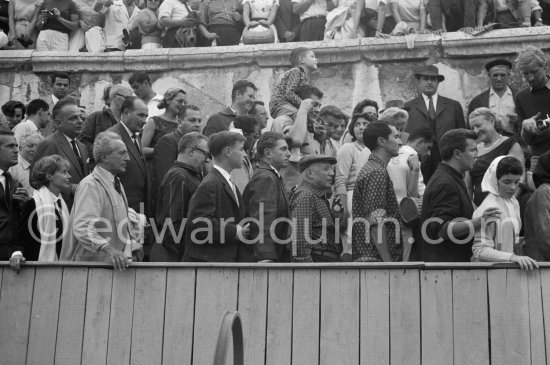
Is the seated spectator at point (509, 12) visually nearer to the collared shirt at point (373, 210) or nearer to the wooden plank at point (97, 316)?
the collared shirt at point (373, 210)

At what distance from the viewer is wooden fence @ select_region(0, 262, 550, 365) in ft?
23.3

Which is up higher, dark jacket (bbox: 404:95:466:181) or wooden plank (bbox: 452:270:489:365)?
dark jacket (bbox: 404:95:466:181)

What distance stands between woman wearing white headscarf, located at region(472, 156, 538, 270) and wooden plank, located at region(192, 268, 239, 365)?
5.47 ft

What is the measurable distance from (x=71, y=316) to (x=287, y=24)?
25.5 feet

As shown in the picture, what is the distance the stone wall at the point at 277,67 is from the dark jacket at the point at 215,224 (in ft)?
19.1

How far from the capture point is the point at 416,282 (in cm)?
724

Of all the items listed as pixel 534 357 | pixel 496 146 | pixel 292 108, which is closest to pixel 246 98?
pixel 292 108

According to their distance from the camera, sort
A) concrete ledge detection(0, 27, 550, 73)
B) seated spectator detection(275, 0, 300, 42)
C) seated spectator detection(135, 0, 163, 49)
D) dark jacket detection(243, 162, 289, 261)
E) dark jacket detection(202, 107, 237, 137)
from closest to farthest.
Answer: dark jacket detection(243, 162, 289, 261)
dark jacket detection(202, 107, 237, 137)
concrete ledge detection(0, 27, 550, 73)
seated spectator detection(275, 0, 300, 42)
seated spectator detection(135, 0, 163, 49)

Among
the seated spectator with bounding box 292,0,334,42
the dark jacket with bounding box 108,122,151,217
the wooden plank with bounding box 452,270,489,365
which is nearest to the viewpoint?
the wooden plank with bounding box 452,270,489,365

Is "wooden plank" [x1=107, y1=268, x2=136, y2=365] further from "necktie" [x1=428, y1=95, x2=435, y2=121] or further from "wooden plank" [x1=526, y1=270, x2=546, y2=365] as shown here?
"necktie" [x1=428, y1=95, x2=435, y2=121]

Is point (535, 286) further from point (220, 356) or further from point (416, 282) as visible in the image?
point (220, 356)

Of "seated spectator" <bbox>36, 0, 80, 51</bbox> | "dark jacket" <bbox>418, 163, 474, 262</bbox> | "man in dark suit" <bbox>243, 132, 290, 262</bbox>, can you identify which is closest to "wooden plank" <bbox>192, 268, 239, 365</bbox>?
"man in dark suit" <bbox>243, 132, 290, 262</bbox>

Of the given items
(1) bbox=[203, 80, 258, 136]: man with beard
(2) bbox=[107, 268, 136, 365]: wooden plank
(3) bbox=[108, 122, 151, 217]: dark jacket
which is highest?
(1) bbox=[203, 80, 258, 136]: man with beard

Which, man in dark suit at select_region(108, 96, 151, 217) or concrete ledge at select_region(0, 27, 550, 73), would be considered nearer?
man in dark suit at select_region(108, 96, 151, 217)
